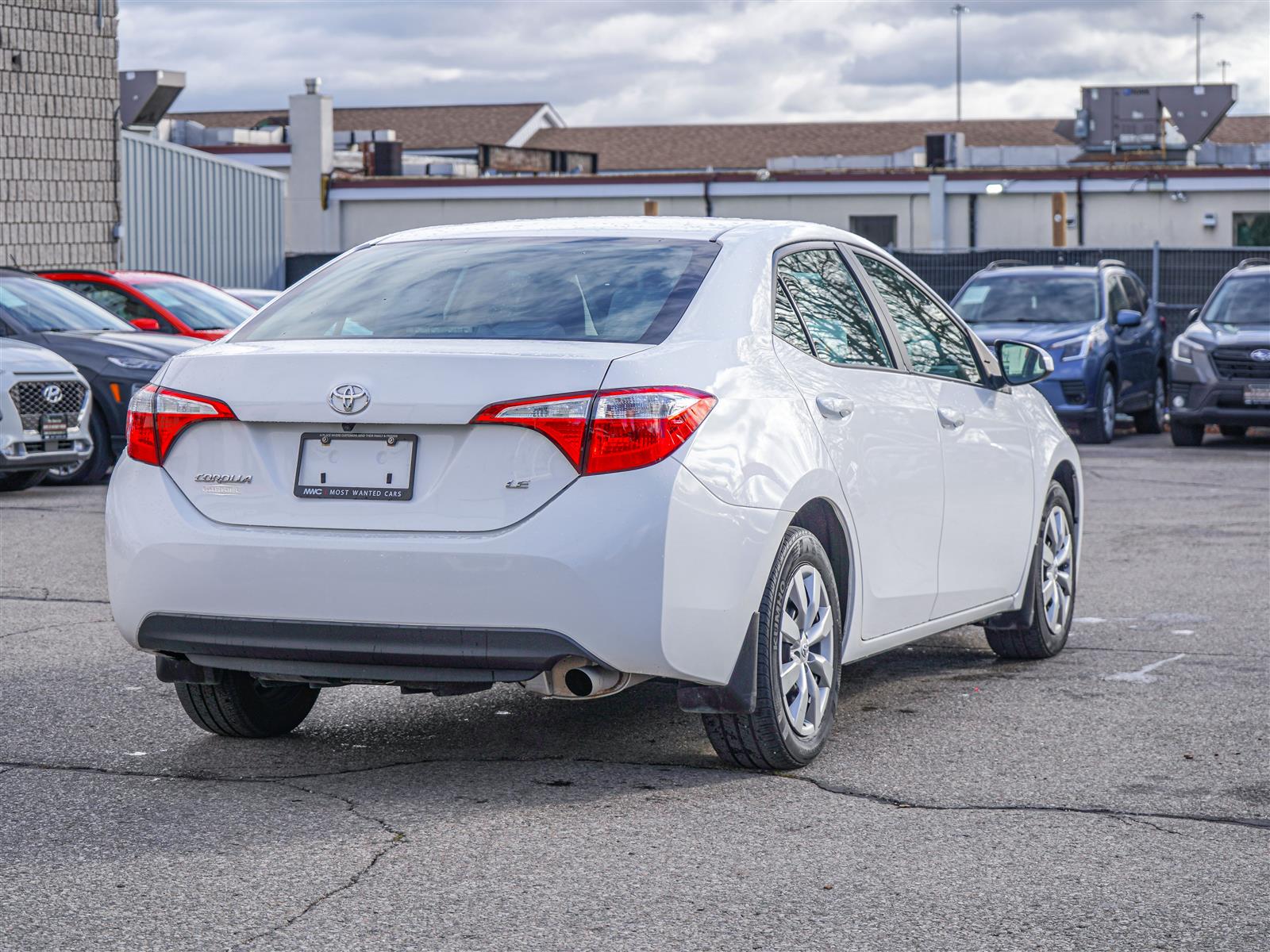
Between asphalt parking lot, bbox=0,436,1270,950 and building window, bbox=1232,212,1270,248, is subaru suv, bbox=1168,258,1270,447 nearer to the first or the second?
asphalt parking lot, bbox=0,436,1270,950

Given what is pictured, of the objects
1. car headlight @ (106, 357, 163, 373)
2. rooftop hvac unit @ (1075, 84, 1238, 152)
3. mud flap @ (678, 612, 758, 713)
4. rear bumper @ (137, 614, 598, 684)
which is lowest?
mud flap @ (678, 612, 758, 713)

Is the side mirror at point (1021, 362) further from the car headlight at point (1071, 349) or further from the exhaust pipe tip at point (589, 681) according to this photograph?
the car headlight at point (1071, 349)

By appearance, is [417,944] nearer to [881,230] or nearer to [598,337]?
[598,337]

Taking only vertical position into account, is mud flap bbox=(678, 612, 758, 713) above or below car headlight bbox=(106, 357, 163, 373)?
below

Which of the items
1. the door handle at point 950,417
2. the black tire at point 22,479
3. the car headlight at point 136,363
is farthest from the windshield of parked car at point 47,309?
the door handle at point 950,417

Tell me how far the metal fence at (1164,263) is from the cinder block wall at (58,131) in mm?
11572

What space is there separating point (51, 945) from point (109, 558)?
5.31 feet

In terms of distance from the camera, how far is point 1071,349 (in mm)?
19000

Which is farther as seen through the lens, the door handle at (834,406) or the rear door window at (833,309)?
the rear door window at (833,309)

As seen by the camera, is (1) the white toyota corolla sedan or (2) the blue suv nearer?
(1) the white toyota corolla sedan

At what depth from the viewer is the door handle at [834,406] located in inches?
220

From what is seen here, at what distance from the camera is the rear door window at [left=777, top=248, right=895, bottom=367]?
5859mm

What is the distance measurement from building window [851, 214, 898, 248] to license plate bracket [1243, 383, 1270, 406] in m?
21.9

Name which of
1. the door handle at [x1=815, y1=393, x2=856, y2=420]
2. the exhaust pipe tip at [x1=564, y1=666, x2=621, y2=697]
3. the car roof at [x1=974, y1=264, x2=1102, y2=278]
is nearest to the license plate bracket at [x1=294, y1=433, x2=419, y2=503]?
the exhaust pipe tip at [x1=564, y1=666, x2=621, y2=697]
